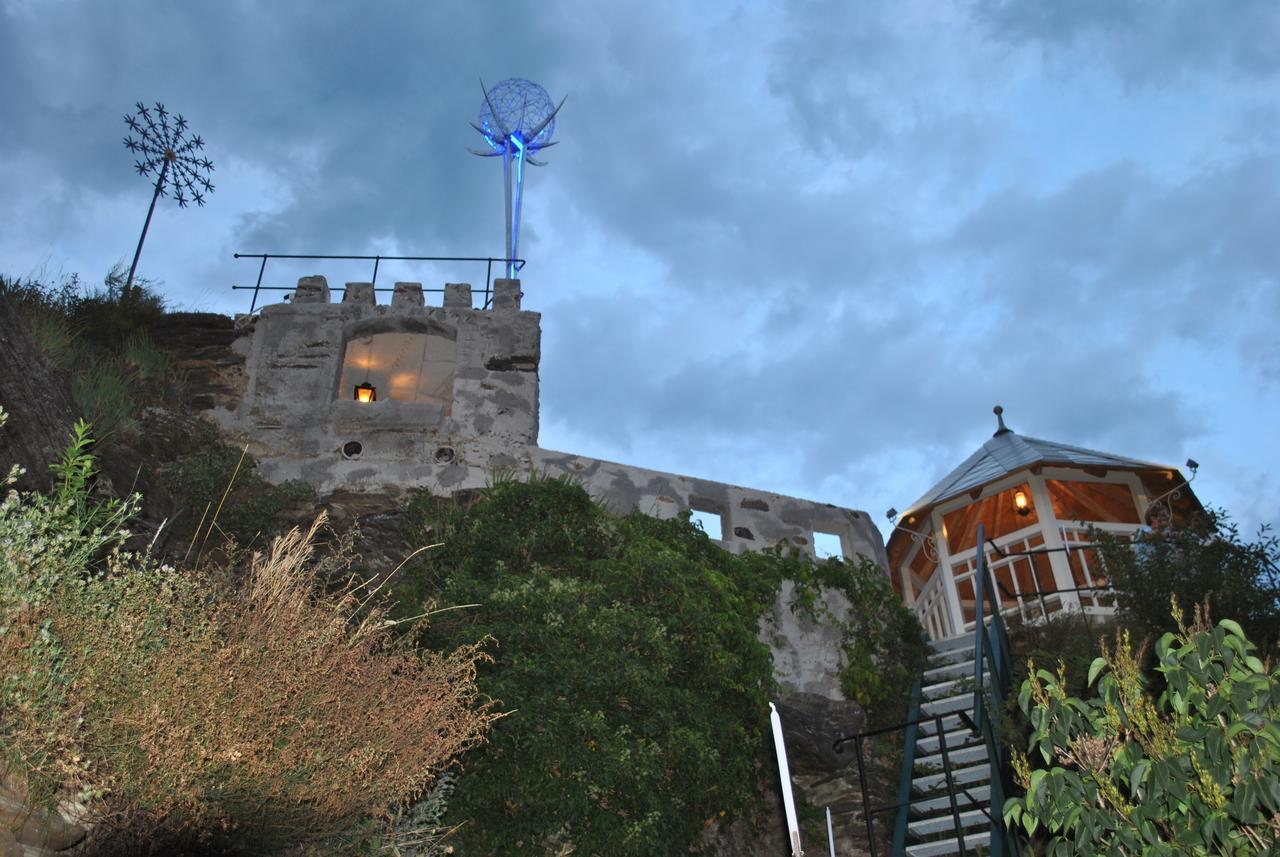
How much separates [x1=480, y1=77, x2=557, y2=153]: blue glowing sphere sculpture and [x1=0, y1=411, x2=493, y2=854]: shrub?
11.6m

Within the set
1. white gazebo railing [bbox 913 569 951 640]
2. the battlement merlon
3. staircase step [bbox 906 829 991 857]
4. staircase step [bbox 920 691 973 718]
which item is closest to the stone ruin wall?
the battlement merlon

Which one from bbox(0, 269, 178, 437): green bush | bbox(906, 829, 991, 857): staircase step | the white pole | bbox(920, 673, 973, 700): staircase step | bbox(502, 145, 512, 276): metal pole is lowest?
the white pole

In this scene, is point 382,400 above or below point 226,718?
above

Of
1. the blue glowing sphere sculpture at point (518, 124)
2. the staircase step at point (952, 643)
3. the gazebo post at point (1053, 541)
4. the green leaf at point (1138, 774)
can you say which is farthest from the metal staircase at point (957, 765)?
the blue glowing sphere sculpture at point (518, 124)

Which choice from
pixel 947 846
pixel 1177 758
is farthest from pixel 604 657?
pixel 1177 758

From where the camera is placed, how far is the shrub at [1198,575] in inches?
320

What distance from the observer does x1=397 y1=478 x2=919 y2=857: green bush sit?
6391 millimetres

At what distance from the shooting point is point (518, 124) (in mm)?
15516

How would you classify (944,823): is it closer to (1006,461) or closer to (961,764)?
(961,764)

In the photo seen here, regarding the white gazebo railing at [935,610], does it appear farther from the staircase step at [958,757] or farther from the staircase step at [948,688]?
the staircase step at [958,757]

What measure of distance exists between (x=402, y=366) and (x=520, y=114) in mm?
4470

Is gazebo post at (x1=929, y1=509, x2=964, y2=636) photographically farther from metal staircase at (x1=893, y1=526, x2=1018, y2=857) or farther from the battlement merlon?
the battlement merlon

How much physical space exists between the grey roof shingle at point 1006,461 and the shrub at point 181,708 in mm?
7889

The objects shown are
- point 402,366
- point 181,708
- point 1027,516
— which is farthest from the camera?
point 402,366
